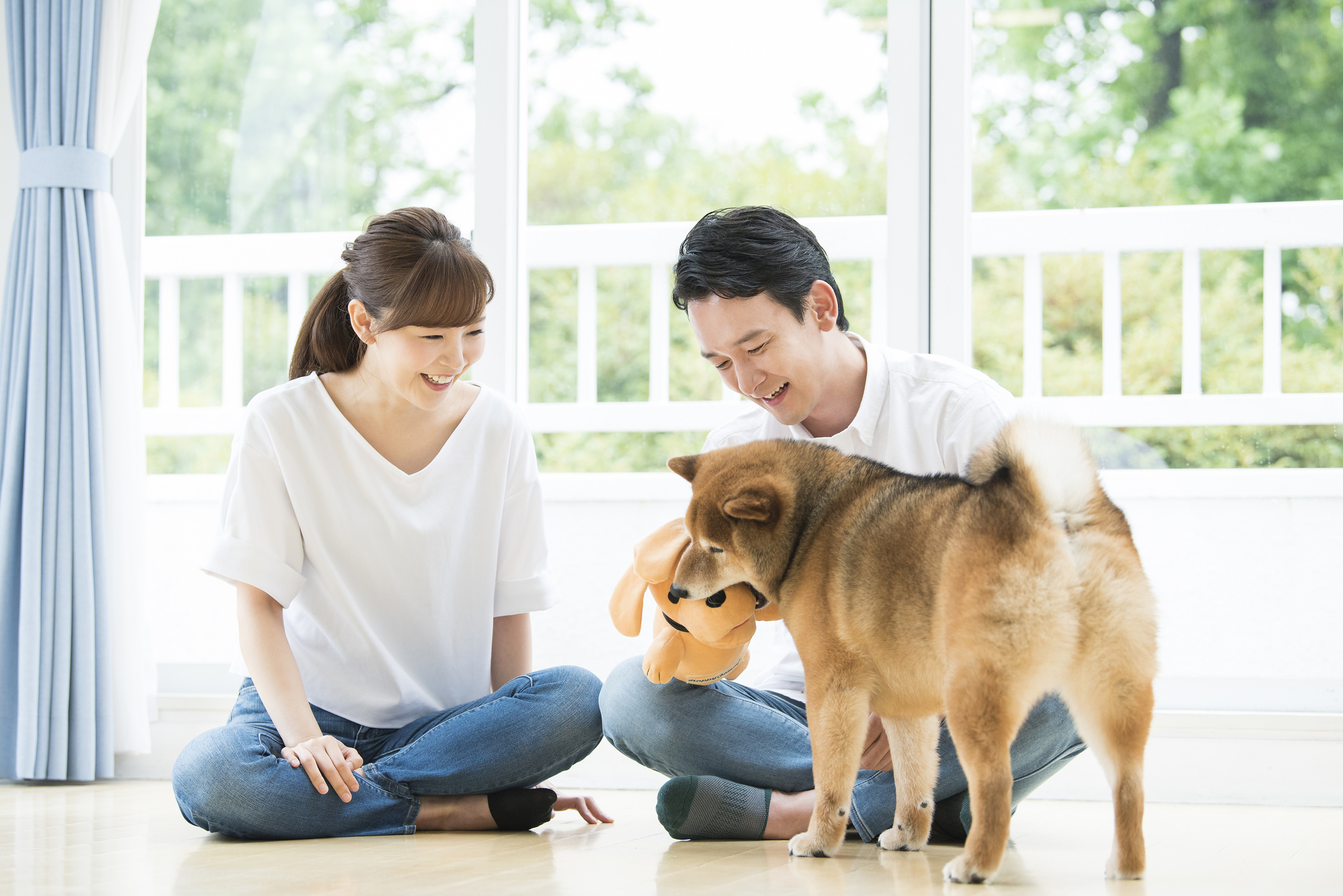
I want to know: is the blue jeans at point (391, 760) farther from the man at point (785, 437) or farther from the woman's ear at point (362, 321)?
the woman's ear at point (362, 321)

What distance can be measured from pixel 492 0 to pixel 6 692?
224 cm

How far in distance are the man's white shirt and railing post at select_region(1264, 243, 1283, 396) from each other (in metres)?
1.22

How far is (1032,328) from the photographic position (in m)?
3.01

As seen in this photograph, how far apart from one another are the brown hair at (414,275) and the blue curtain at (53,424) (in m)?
1.17

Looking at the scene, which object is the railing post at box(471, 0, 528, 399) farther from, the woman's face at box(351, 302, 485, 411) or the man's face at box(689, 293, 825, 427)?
the man's face at box(689, 293, 825, 427)

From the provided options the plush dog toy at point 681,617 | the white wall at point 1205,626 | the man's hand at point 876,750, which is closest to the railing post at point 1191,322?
the white wall at point 1205,626

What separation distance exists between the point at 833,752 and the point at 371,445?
3.54 feet

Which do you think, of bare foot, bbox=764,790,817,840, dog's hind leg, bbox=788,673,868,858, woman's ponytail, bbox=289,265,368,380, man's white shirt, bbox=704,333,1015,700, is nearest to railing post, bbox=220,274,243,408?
woman's ponytail, bbox=289,265,368,380

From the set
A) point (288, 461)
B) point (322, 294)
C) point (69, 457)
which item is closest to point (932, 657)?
point (288, 461)

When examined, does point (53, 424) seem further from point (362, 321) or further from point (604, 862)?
point (604, 862)

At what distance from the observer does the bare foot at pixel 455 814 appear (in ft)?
6.54

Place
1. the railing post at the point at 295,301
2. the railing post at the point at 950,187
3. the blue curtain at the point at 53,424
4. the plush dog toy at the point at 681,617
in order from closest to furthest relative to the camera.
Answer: the plush dog toy at the point at 681,617
the blue curtain at the point at 53,424
the railing post at the point at 950,187
the railing post at the point at 295,301

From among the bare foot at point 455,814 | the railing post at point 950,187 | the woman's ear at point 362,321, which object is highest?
the railing post at point 950,187

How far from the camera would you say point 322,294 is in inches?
87.4
